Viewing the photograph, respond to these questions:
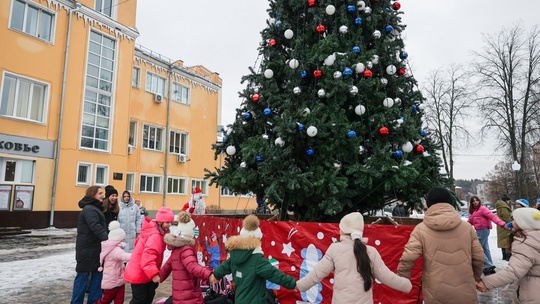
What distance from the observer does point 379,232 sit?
4.80 meters

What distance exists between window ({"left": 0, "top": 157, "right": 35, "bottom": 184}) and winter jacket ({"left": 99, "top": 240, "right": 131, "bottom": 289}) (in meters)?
15.3

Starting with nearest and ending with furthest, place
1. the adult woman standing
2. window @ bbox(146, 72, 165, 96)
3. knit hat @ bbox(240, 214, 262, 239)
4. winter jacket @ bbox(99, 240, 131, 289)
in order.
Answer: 1. knit hat @ bbox(240, 214, 262, 239)
2. winter jacket @ bbox(99, 240, 131, 289)
3. the adult woman standing
4. window @ bbox(146, 72, 165, 96)

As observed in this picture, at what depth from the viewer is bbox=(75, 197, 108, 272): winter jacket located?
5184 mm

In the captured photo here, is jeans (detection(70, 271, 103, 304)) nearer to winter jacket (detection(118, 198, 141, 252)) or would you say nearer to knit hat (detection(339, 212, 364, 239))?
winter jacket (detection(118, 198, 141, 252))

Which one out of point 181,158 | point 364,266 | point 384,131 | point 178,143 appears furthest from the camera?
point 178,143

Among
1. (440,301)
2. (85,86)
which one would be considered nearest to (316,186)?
(440,301)

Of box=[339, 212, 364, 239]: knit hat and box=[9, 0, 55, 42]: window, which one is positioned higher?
box=[9, 0, 55, 42]: window

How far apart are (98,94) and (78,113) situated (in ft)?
6.07

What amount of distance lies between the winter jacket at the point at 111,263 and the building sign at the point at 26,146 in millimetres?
15386

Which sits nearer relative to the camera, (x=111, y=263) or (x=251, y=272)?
(x=251, y=272)

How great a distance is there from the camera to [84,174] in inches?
803

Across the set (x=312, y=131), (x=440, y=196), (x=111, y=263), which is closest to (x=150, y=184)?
(x=111, y=263)

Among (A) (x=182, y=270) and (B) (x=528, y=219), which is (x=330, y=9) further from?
(A) (x=182, y=270)

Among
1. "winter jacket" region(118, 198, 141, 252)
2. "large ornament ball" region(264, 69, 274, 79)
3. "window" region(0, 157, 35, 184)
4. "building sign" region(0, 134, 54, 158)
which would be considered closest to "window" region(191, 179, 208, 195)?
"building sign" region(0, 134, 54, 158)
